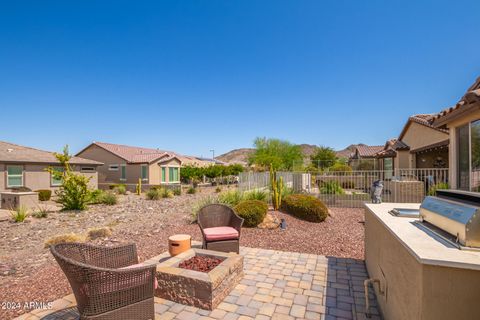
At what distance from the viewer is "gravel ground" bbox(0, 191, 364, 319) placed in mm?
4090

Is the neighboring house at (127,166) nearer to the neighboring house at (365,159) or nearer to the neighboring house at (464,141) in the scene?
the neighboring house at (365,159)

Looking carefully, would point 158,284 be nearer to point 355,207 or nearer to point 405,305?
point 405,305

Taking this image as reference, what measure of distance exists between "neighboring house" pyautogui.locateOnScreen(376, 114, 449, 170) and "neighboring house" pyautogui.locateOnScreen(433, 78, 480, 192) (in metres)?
10.7

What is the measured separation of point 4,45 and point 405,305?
14.1 meters

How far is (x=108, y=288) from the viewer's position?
256 cm

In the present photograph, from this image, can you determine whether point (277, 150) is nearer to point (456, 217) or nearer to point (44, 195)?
point (44, 195)

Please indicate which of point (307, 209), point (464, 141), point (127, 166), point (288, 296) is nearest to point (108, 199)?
point (127, 166)

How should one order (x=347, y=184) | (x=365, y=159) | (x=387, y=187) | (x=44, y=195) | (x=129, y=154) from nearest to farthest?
(x=387, y=187), (x=44, y=195), (x=347, y=184), (x=365, y=159), (x=129, y=154)

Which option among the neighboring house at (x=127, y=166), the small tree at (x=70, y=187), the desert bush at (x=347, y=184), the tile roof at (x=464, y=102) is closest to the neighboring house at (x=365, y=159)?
the desert bush at (x=347, y=184)

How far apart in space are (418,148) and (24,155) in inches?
1173

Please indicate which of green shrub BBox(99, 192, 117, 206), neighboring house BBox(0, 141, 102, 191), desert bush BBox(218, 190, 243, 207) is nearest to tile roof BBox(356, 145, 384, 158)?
desert bush BBox(218, 190, 243, 207)

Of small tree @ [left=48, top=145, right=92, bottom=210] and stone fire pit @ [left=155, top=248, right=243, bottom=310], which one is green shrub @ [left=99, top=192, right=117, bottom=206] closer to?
small tree @ [left=48, top=145, right=92, bottom=210]

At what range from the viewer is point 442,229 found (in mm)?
2324

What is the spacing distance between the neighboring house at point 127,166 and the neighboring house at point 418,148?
74.2ft
